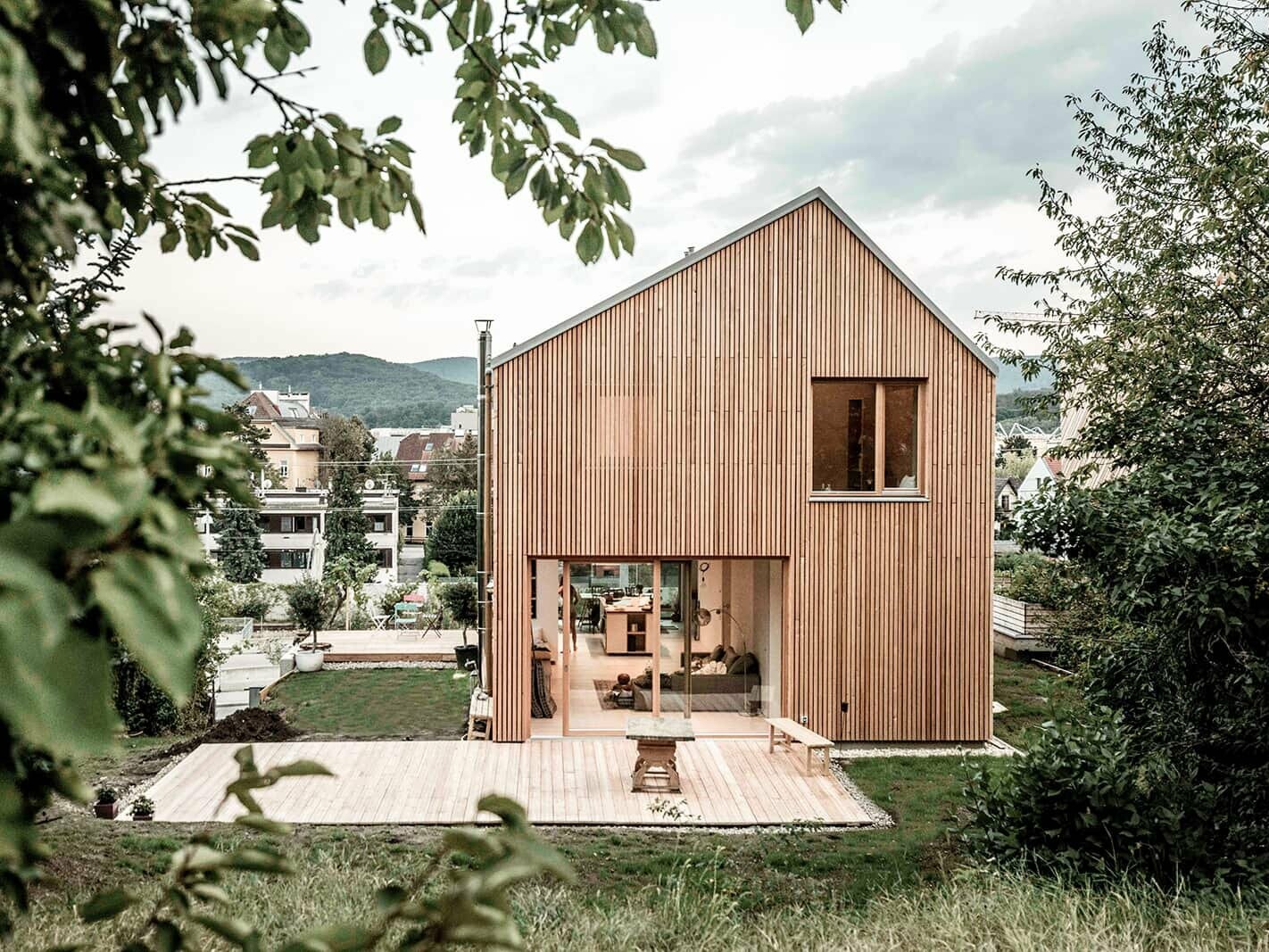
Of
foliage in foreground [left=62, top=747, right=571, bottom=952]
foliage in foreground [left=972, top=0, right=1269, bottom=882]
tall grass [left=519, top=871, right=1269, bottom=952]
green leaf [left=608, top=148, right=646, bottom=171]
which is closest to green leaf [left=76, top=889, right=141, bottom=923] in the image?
foliage in foreground [left=62, top=747, right=571, bottom=952]

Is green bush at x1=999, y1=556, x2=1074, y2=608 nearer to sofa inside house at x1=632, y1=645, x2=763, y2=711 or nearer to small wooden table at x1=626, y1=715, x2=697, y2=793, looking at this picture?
sofa inside house at x1=632, y1=645, x2=763, y2=711

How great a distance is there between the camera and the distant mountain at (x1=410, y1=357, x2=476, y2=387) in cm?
9612

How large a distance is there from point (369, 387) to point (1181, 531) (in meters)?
83.8

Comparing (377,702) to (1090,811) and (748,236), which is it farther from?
(1090,811)

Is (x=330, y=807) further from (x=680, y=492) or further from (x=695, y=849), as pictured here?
(x=680, y=492)

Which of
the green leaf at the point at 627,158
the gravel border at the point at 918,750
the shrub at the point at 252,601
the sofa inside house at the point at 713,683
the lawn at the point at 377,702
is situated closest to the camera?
the green leaf at the point at 627,158

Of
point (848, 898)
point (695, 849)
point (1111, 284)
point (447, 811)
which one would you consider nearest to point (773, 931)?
point (848, 898)

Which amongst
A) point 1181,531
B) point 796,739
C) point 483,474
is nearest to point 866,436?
point 796,739

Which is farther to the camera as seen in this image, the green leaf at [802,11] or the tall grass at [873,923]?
the tall grass at [873,923]

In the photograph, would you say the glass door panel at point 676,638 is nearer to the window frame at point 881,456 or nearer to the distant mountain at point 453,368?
the window frame at point 881,456

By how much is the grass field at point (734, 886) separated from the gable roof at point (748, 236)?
4431 mm

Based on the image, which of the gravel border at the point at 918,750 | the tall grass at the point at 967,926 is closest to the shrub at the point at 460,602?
the gravel border at the point at 918,750

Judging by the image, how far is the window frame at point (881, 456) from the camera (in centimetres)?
1082

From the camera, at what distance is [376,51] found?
6.46 feet
